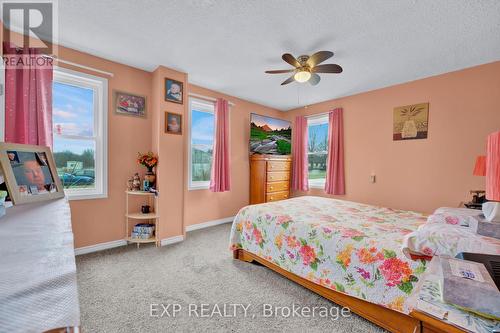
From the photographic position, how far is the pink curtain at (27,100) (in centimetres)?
213

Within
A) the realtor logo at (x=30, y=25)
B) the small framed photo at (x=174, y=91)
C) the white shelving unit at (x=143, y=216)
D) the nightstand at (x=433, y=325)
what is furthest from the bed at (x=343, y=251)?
the realtor logo at (x=30, y=25)

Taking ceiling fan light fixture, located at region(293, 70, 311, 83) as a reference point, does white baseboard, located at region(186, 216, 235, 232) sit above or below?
below

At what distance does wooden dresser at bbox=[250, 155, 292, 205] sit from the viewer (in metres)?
4.23

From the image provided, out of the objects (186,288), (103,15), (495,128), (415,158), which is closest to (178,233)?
(186,288)

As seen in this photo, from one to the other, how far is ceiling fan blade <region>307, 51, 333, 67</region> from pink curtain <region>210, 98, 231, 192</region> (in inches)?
78.2

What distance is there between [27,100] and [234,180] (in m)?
3.15

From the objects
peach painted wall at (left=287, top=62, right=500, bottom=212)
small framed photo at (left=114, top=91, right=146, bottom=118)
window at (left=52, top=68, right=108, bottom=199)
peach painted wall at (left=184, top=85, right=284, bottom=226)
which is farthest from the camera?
peach painted wall at (left=184, top=85, right=284, bottom=226)

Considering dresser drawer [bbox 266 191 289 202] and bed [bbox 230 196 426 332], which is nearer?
bed [bbox 230 196 426 332]

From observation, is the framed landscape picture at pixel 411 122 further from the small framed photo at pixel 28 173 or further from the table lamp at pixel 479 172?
the small framed photo at pixel 28 173

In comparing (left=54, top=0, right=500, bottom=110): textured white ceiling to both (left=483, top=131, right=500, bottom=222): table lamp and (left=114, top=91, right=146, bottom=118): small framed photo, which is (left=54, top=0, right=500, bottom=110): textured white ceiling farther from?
(left=483, top=131, right=500, bottom=222): table lamp

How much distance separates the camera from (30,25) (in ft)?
7.05

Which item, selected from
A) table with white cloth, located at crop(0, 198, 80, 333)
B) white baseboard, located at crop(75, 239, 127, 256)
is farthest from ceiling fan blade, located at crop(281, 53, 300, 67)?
white baseboard, located at crop(75, 239, 127, 256)

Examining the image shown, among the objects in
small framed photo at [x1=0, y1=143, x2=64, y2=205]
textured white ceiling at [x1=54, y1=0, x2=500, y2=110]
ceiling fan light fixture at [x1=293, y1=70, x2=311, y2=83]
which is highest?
textured white ceiling at [x1=54, y1=0, x2=500, y2=110]

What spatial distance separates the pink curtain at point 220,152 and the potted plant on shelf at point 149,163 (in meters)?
Result: 1.11
